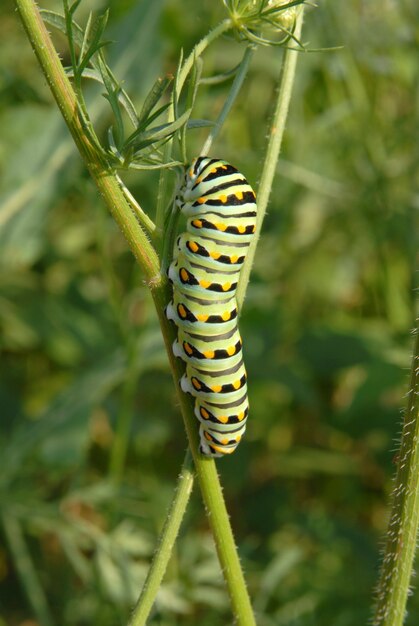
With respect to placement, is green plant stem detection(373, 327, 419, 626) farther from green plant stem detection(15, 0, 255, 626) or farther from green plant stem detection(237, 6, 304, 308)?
green plant stem detection(237, 6, 304, 308)

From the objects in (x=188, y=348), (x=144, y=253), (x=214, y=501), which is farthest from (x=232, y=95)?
(x=214, y=501)

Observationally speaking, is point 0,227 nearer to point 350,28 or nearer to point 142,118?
point 350,28

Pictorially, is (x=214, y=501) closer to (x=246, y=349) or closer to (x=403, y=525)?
(x=403, y=525)

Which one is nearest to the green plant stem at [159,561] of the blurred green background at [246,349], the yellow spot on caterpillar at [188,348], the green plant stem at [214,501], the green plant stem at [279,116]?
the green plant stem at [214,501]

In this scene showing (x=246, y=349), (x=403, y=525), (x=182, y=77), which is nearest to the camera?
(x=182, y=77)

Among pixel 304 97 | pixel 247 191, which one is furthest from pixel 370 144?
pixel 247 191

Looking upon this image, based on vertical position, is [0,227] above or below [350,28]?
below
